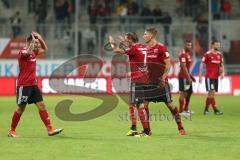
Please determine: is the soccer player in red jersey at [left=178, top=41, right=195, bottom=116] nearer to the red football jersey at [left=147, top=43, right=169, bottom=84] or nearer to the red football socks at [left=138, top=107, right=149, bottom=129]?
the red football jersey at [left=147, top=43, right=169, bottom=84]

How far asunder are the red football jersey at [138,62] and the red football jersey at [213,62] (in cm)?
665

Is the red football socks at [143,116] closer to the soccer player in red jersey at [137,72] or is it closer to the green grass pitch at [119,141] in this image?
the soccer player in red jersey at [137,72]

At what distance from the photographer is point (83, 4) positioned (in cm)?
3462

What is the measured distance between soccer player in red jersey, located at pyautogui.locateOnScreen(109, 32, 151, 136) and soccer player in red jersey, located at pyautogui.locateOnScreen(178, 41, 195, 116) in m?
5.41

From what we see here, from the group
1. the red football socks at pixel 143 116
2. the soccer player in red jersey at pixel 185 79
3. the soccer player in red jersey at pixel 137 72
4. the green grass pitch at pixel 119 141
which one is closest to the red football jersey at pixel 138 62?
the soccer player in red jersey at pixel 137 72

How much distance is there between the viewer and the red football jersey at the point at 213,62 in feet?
64.9

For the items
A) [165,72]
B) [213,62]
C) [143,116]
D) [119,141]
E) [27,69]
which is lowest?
[119,141]

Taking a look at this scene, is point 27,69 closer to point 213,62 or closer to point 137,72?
point 137,72

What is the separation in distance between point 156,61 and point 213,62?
6648mm

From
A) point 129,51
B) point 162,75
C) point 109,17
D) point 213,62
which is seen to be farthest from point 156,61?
point 109,17

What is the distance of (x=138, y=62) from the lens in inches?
528

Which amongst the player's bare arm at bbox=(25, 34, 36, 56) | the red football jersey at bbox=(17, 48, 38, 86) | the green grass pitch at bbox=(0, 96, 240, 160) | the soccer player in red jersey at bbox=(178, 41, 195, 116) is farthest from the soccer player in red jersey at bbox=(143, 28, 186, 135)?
the soccer player in red jersey at bbox=(178, 41, 195, 116)

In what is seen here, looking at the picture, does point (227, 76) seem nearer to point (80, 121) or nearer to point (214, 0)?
point (214, 0)

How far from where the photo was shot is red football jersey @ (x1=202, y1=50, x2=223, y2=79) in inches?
779
